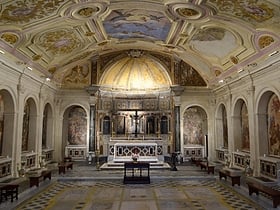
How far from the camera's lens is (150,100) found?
19.0 metres

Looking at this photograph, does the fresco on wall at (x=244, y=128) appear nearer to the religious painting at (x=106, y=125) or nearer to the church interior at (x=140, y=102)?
the church interior at (x=140, y=102)

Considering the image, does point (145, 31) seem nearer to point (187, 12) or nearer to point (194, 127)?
point (187, 12)

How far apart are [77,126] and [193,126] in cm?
808

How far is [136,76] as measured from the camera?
1920 cm

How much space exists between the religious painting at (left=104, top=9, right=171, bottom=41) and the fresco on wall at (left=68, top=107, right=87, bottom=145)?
24.5 ft

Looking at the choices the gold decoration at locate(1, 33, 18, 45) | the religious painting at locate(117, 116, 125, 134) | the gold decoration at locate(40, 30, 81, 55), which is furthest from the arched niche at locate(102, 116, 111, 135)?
the gold decoration at locate(1, 33, 18, 45)

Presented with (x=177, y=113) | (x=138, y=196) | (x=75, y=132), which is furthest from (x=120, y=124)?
(x=138, y=196)

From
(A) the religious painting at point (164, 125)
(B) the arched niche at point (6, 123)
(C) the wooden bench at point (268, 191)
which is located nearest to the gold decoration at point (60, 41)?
(B) the arched niche at point (6, 123)

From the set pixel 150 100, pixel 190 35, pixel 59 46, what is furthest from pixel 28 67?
pixel 150 100

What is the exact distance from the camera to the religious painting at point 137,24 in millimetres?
10136

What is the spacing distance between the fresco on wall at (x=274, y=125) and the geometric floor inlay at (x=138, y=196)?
109 inches

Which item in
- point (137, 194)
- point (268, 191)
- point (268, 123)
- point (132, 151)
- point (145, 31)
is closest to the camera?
point (268, 191)

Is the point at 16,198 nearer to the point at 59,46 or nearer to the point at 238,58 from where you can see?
the point at 59,46

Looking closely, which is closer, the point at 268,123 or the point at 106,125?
the point at 268,123
